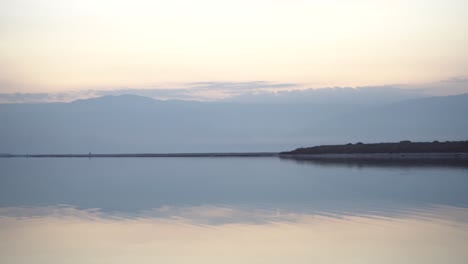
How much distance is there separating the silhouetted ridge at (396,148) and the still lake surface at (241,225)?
119 feet

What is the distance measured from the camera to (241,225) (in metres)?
13.1

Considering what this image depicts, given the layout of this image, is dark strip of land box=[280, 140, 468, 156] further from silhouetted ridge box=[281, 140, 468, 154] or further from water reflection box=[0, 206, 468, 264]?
water reflection box=[0, 206, 468, 264]

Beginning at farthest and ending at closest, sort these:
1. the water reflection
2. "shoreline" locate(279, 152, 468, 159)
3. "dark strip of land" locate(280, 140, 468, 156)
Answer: "dark strip of land" locate(280, 140, 468, 156), "shoreline" locate(279, 152, 468, 159), the water reflection

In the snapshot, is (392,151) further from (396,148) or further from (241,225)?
(241,225)

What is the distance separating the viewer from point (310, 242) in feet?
36.5

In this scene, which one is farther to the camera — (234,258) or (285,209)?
(285,209)

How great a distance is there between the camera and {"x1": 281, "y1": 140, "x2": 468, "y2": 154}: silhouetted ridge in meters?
56.4

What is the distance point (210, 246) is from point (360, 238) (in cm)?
251

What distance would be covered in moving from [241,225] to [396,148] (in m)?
49.8

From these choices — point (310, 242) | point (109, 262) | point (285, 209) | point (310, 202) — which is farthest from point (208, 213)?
point (109, 262)

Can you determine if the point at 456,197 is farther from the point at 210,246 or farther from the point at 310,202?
the point at 210,246

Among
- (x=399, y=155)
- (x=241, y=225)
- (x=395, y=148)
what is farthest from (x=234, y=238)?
(x=395, y=148)

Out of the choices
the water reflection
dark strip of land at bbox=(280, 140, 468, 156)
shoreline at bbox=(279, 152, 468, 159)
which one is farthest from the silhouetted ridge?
the water reflection

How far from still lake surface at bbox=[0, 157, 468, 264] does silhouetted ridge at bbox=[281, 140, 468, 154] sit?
119 feet
